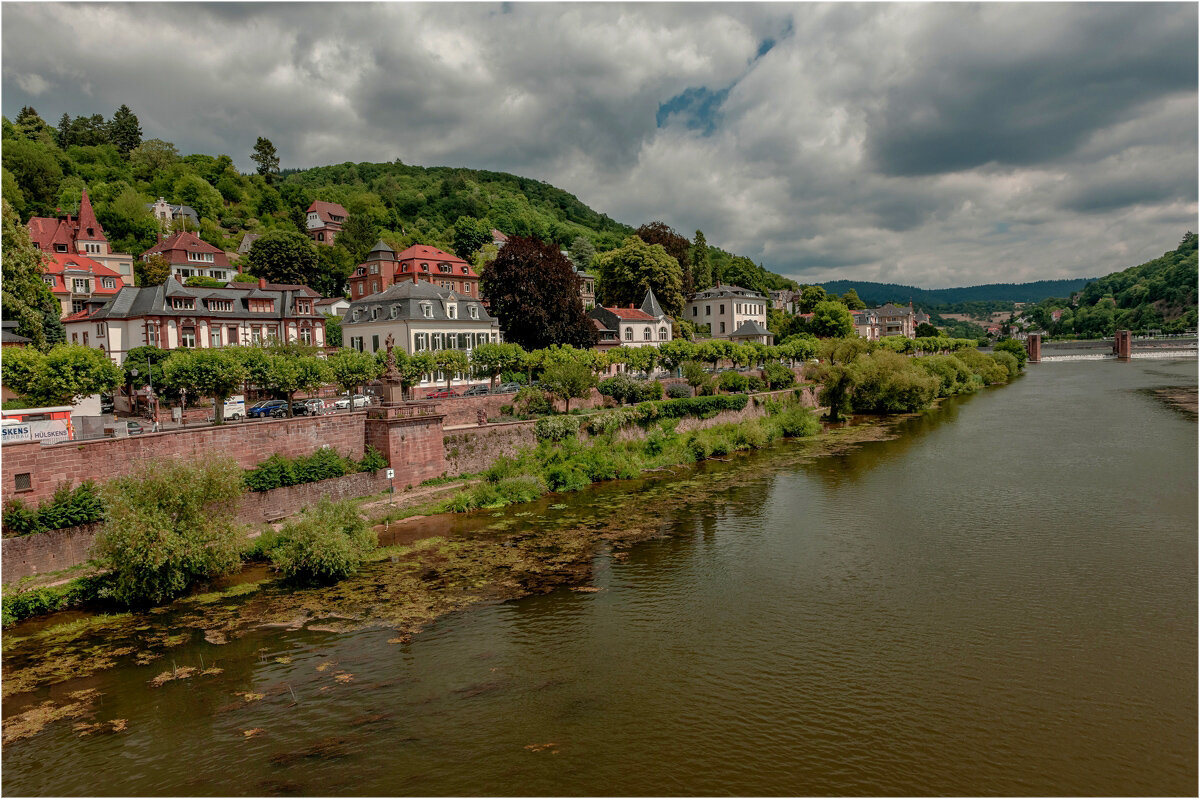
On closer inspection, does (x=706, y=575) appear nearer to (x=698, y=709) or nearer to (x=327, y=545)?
(x=698, y=709)

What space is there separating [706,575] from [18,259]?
118 feet

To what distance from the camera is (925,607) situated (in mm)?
17109

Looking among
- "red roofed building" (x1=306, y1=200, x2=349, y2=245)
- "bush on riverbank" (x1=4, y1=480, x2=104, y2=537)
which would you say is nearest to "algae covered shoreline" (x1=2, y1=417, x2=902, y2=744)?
"bush on riverbank" (x1=4, y1=480, x2=104, y2=537)

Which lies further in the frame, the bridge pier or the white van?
the bridge pier

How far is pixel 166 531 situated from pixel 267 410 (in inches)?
716

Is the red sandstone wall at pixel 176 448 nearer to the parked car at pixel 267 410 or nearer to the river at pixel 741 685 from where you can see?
the river at pixel 741 685

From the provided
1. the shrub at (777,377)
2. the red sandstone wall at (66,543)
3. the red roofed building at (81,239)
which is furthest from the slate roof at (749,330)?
the red roofed building at (81,239)

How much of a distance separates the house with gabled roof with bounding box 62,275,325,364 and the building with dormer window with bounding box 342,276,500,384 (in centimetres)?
686

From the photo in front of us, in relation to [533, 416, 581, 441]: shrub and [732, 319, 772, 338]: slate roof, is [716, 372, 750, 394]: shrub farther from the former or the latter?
[732, 319, 772, 338]: slate roof

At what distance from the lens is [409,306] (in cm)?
4747

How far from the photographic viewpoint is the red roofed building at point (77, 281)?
55.0 meters

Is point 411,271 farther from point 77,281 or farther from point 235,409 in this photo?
point 235,409

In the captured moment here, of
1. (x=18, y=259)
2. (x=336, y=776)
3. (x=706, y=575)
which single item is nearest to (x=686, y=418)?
(x=706, y=575)

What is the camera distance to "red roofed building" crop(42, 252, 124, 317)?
55031mm
